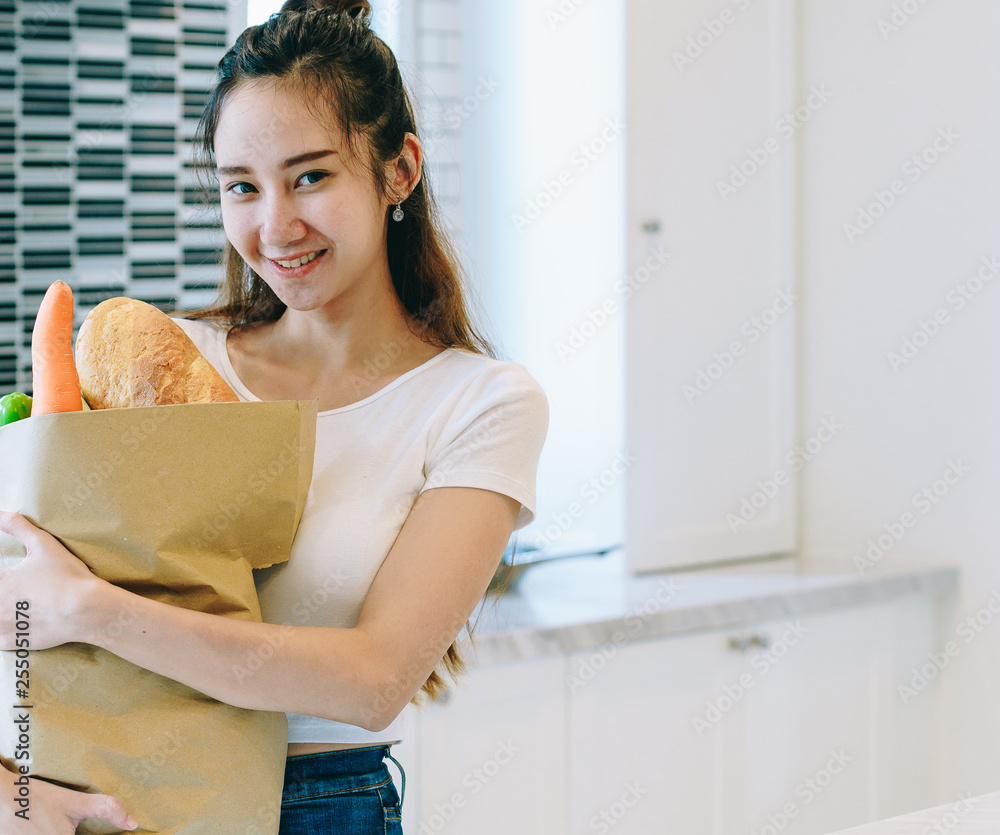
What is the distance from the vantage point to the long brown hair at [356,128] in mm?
1003

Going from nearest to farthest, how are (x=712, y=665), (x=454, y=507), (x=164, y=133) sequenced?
(x=454, y=507) < (x=164, y=133) < (x=712, y=665)

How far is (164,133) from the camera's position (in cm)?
178

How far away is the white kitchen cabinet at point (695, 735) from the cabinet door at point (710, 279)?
307 mm

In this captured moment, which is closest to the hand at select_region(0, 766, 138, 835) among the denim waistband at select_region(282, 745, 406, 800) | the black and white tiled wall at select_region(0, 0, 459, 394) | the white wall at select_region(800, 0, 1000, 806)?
the denim waistband at select_region(282, 745, 406, 800)

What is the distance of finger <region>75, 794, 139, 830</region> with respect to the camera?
76cm

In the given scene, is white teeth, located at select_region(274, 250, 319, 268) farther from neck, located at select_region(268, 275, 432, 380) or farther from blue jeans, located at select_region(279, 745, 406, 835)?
blue jeans, located at select_region(279, 745, 406, 835)

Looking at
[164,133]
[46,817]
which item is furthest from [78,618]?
[164,133]

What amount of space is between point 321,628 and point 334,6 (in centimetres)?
65

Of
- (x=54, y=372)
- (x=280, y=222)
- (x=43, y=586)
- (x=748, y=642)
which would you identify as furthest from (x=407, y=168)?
(x=748, y=642)

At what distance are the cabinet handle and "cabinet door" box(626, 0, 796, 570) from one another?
0.28 m

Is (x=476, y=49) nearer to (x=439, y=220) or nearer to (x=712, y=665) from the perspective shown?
(x=439, y=220)

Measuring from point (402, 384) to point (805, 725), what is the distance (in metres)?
1.44

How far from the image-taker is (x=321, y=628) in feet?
2.79

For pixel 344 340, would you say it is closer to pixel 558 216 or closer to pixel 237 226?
pixel 237 226
